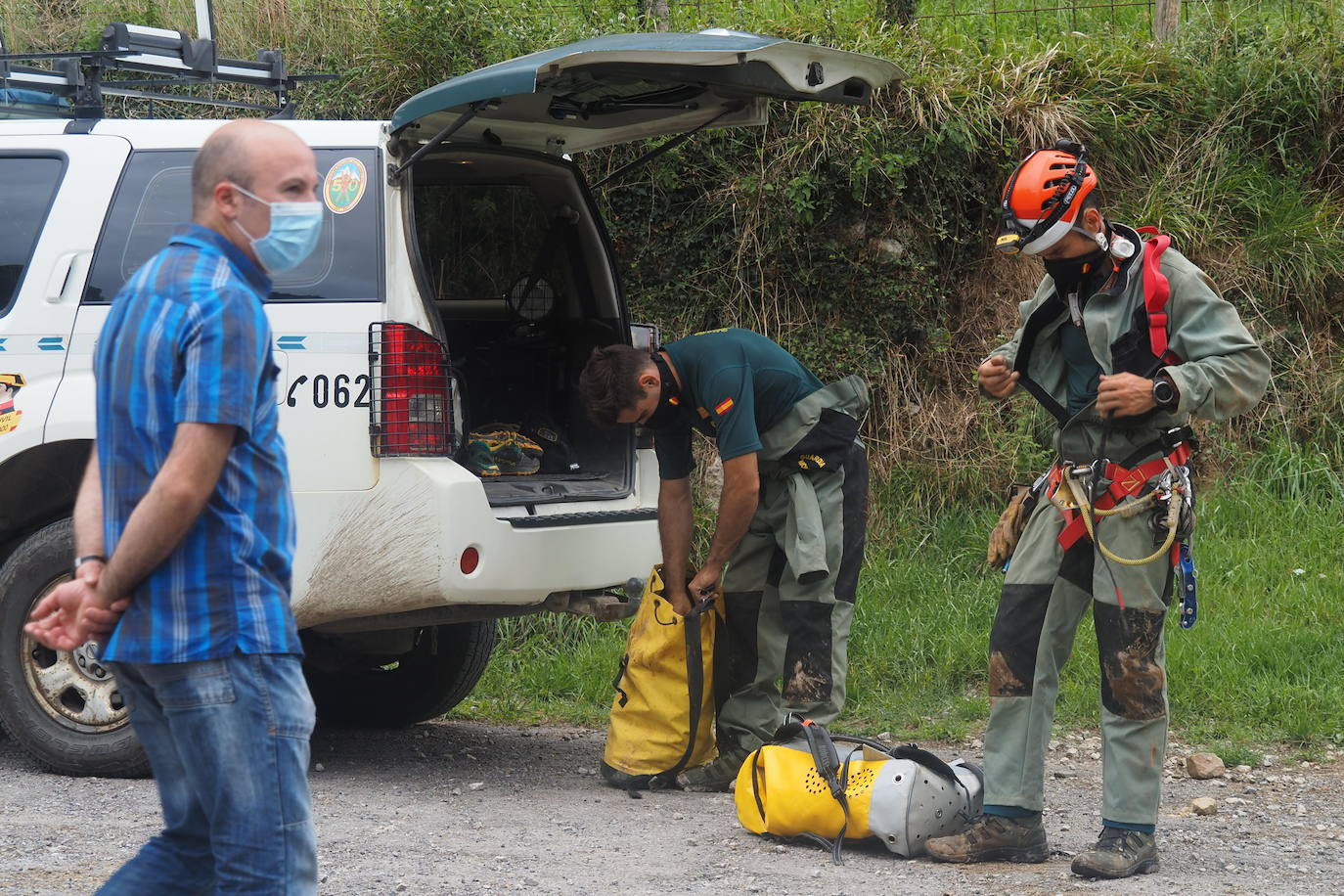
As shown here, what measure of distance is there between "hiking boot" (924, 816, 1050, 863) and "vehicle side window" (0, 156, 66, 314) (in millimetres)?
3532

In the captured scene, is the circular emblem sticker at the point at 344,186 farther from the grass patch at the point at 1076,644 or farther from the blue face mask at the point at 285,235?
the grass patch at the point at 1076,644

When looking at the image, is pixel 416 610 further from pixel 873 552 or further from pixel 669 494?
pixel 873 552

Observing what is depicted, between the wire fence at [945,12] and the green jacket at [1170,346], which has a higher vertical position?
the wire fence at [945,12]

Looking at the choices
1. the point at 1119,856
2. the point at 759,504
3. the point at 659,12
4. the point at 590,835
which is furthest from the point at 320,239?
the point at 659,12

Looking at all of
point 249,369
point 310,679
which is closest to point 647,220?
point 310,679

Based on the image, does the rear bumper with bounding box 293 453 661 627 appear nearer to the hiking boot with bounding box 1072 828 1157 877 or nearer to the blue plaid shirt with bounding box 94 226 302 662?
the hiking boot with bounding box 1072 828 1157 877

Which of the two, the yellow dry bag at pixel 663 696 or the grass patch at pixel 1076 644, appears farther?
the grass patch at pixel 1076 644

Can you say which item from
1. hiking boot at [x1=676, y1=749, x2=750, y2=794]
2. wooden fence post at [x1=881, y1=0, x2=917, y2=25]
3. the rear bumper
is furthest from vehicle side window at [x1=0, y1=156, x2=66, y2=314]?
wooden fence post at [x1=881, y1=0, x2=917, y2=25]

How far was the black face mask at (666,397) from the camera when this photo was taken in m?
4.90

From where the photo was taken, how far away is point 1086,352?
167 inches

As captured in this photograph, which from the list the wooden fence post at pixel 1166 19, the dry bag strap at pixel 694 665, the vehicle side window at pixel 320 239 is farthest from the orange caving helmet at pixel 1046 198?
the wooden fence post at pixel 1166 19

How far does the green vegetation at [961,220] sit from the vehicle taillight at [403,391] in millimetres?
2589

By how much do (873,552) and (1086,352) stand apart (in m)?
3.42

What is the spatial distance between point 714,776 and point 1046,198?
92.4 inches
